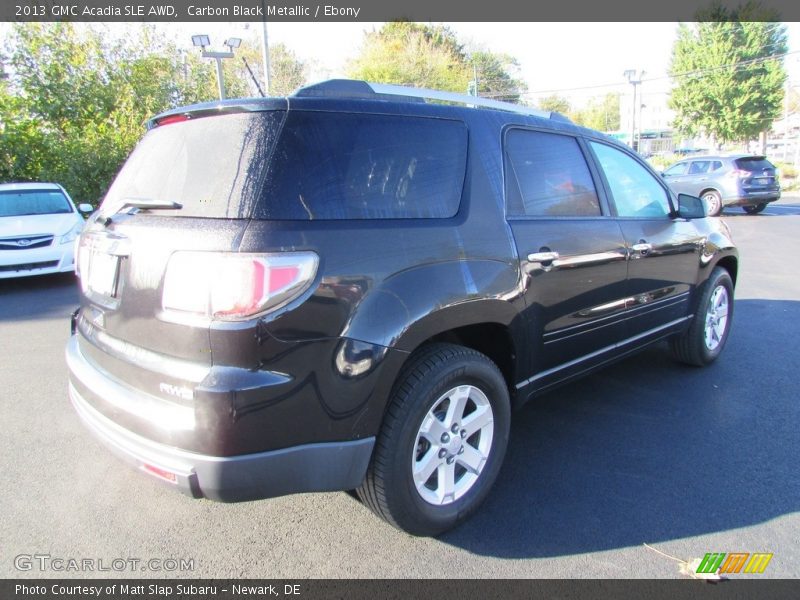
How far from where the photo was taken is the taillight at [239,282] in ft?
5.97

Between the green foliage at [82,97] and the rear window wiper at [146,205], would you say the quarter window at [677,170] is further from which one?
the rear window wiper at [146,205]

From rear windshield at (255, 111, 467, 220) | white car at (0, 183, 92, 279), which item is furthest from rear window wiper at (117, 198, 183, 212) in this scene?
white car at (0, 183, 92, 279)

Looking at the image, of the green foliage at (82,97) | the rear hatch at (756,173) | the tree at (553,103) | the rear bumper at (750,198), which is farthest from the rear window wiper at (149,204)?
the tree at (553,103)

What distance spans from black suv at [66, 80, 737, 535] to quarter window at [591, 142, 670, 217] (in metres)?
0.62

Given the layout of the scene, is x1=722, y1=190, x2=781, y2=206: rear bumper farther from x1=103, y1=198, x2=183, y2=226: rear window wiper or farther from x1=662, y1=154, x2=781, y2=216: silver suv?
x1=103, y1=198, x2=183, y2=226: rear window wiper

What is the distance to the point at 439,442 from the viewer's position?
236 centimetres

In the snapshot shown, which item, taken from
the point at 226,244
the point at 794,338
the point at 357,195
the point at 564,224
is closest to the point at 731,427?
the point at 564,224

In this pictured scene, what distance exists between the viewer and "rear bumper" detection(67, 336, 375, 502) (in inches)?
73.4

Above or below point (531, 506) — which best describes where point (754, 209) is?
above

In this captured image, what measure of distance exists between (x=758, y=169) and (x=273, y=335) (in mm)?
18235

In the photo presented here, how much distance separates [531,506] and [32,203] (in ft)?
29.2

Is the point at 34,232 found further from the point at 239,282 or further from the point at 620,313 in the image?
the point at 620,313

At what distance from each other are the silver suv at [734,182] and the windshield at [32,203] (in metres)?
15.4

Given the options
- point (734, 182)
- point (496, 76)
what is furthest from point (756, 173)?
point (496, 76)
